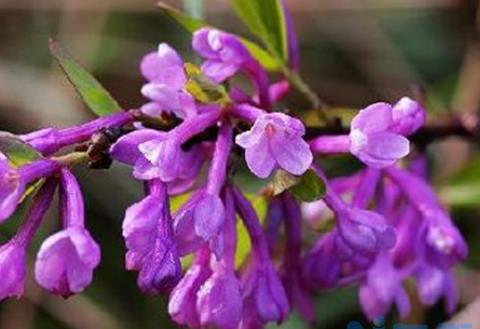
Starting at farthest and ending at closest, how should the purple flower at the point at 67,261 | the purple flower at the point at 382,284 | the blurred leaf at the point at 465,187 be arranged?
the blurred leaf at the point at 465,187 → the purple flower at the point at 382,284 → the purple flower at the point at 67,261

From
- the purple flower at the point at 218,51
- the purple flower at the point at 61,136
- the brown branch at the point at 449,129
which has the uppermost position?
the purple flower at the point at 61,136

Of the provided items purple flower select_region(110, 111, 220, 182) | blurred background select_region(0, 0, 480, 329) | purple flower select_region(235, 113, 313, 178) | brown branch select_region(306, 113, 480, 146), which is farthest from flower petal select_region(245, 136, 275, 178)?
blurred background select_region(0, 0, 480, 329)

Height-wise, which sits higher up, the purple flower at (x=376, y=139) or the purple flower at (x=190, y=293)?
the purple flower at (x=376, y=139)

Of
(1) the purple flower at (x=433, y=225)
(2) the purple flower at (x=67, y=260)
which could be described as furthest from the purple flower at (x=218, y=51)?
(2) the purple flower at (x=67, y=260)

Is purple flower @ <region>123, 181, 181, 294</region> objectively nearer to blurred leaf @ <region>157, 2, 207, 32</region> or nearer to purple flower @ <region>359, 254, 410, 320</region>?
blurred leaf @ <region>157, 2, 207, 32</region>

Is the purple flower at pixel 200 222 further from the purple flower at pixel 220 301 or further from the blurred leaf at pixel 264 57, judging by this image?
the blurred leaf at pixel 264 57

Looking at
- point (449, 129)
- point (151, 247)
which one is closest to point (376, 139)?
point (151, 247)

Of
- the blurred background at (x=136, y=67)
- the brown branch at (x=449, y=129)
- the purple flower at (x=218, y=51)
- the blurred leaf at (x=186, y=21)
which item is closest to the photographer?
the purple flower at (x=218, y=51)
